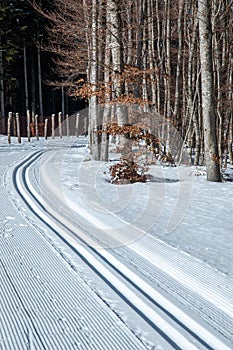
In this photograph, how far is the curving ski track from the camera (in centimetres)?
284

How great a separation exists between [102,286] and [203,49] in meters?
7.81

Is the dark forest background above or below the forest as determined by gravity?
above

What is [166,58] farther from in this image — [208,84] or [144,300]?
[144,300]

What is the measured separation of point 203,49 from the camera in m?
9.92

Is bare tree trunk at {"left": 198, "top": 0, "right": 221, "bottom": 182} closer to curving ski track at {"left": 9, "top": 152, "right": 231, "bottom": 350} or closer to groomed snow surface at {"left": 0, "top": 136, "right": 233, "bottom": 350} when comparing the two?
groomed snow surface at {"left": 0, "top": 136, "right": 233, "bottom": 350}

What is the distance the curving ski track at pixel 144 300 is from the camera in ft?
9.32

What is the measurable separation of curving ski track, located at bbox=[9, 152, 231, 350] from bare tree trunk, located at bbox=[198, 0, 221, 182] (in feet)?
18.1

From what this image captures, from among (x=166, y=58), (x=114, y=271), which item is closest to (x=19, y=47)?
(x=166, y=58)

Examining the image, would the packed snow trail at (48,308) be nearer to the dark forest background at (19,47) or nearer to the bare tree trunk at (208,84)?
the bare tree trunk at (208,84)

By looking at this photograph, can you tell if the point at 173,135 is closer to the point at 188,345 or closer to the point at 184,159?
the point at 184,159

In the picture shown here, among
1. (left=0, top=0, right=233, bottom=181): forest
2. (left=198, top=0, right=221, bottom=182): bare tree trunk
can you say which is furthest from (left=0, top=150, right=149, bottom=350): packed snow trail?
(left=198, top=0, right=221, bottom=182): bare tree trunk

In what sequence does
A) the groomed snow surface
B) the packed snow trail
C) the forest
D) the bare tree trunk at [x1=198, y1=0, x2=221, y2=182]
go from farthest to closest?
the forest, the bare tree trunk at [x1=198, y1=0, x2=221, y2=182], the groomed snow surface, the packed snow trail

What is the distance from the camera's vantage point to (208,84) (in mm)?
9930

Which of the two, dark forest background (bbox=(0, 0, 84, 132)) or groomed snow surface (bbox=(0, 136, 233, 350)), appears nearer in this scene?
groomed snow surface (bbox=(0, 136, 233, 350))
